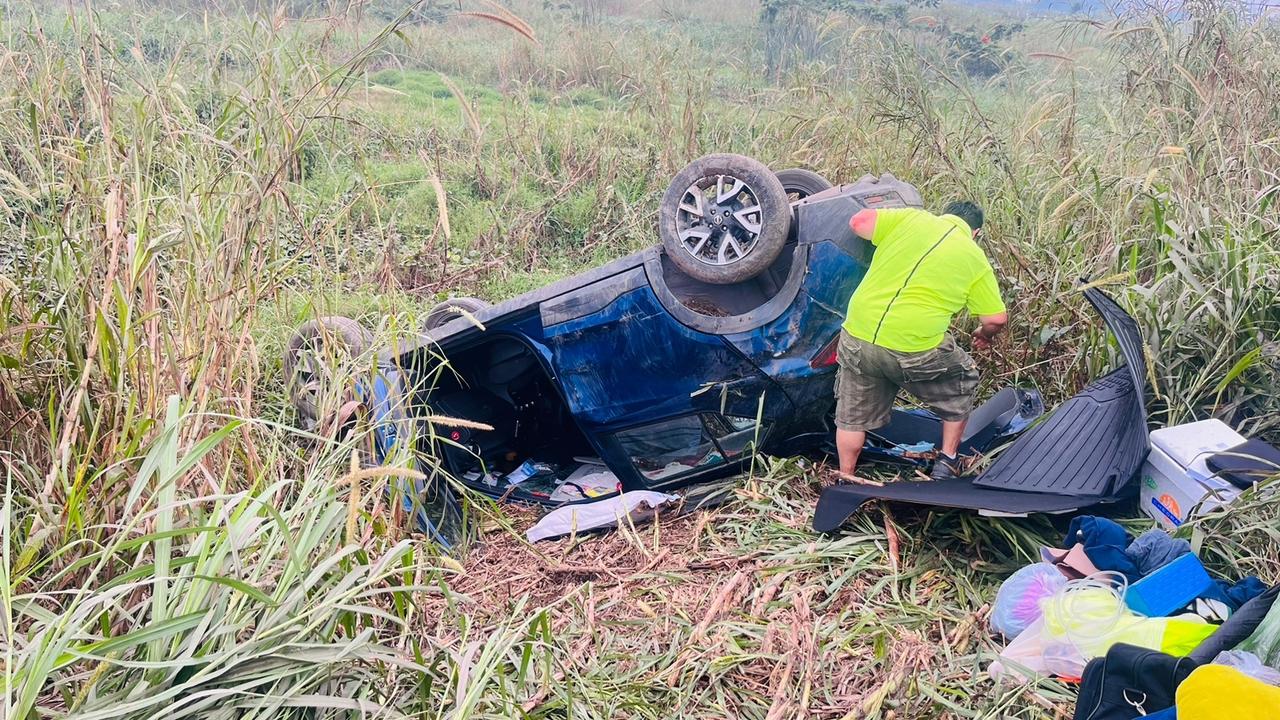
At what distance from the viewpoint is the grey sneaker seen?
13.3ft

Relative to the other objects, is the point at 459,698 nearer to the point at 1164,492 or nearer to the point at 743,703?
the point at 743,703

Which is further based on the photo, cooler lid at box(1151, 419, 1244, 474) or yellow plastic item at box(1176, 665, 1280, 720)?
cooler lid at box(1151, 419, 1244, 474)

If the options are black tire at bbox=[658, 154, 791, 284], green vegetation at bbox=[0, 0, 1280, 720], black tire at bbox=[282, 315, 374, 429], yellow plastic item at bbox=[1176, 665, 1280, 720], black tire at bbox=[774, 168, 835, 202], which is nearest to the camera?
yellow plastic item at bbox=[1176, 665, 1280, 720]

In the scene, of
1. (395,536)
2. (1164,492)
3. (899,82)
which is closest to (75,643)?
(395,536)

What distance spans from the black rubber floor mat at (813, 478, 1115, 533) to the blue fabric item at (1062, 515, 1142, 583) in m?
0.19

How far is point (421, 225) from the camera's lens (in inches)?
305

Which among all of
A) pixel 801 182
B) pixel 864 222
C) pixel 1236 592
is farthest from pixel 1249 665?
pixel 801 182

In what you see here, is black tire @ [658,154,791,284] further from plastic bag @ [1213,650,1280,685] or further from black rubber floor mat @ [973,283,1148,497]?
plastic bag @ [1213,650,1280,685]

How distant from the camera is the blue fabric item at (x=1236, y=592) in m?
2.68

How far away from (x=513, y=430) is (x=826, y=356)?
5.70 ft

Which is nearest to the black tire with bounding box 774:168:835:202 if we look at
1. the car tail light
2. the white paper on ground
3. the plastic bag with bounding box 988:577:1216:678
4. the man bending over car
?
the man bending over car

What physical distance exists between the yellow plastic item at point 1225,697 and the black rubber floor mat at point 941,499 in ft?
4.22

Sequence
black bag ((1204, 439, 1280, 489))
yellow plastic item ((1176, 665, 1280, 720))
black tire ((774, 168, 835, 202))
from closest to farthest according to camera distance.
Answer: yellow plastic item ((1176, 665, 1280, 720)) → black bag ((1204, 439, 1280, 489)) → black tire ((774, 168, 835, 202))

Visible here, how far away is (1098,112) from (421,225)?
525cm
